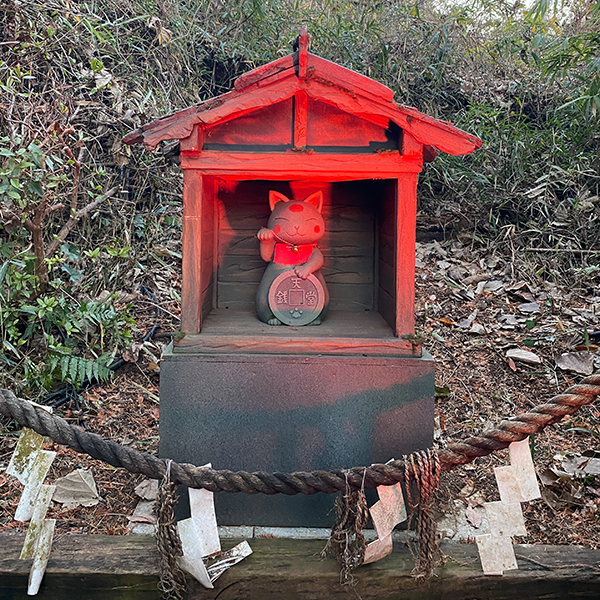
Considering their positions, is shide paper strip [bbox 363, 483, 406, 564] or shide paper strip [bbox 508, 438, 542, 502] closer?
shide paper strip [bbox 508, 438, 542, 502]

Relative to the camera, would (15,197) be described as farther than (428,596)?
Yes

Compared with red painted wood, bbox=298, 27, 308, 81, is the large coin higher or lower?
lower

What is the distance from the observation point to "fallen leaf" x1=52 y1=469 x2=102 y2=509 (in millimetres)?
2276

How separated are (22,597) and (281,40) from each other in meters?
4.69

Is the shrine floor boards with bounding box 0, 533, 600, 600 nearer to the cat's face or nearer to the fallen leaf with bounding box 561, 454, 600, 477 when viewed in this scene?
the fallen leaf with bounding box 561, 454, 600, 477

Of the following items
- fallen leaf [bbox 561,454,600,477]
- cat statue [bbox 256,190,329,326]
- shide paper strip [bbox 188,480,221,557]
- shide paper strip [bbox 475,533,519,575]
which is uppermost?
cat statue [bbox 256,190,329,326]

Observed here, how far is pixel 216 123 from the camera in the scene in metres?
2.02

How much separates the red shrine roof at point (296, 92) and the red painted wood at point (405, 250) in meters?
0.22

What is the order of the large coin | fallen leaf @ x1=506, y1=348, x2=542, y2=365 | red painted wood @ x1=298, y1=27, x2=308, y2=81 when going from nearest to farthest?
red painted wood @ x1=298, y1=27, x2=308, y2=81
the large coin
fallen leaf @ x1=506, y1=348, x2=542, y2=365

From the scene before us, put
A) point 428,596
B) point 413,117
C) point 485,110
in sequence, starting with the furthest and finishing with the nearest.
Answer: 1. point 485,110
2. point 413,117
3. point 428,596

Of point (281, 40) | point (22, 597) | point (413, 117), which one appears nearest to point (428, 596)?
point (22, 597)

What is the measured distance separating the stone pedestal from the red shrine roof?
903 mm

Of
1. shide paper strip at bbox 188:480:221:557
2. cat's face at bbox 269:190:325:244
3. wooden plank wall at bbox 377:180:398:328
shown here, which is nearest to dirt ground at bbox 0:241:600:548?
wooden plank wall at bbox 377:180:398:328

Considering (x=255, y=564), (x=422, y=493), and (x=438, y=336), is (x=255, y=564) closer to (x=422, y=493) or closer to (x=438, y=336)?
(x=422, y=493)
